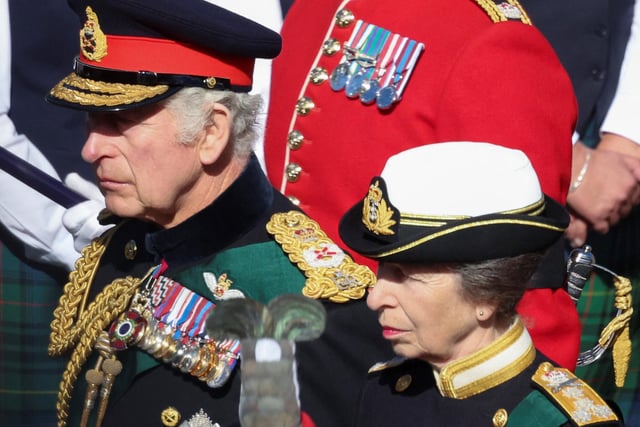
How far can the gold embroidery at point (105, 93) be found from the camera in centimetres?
305

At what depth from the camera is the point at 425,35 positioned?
3.57 meters

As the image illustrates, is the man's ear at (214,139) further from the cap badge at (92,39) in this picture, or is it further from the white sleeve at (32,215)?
the white sleeve at (32,215)

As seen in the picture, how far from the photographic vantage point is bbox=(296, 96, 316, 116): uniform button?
3740 millimetres

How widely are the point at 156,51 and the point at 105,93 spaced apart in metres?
0.15

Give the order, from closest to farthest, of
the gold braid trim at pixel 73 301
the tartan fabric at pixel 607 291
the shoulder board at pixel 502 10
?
the gold braid trim at pixel 73 301 → the shoulder board at pixel 502 10 → the tartan fabric at pixel 607 291

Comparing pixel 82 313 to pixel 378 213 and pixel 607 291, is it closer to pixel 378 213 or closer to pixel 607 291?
pixel 378 213

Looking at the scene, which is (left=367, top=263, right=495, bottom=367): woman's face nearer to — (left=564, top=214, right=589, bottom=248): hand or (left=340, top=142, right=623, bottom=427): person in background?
(left=340, top=142, right=623, bottom=427): person in background

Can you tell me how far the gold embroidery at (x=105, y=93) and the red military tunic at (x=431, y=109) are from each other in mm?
727

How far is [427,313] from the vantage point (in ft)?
8.81

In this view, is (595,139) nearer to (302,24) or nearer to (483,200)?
(302,24)

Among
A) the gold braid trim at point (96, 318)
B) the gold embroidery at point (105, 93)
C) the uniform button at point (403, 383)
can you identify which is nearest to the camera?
the uniform button at point (403, 383)

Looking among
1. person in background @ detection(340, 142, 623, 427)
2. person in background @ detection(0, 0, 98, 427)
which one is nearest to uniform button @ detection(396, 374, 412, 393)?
person in background @ detection(340, 142, 623, 427)

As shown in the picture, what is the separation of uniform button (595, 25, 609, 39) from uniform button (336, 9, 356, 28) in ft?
4.23

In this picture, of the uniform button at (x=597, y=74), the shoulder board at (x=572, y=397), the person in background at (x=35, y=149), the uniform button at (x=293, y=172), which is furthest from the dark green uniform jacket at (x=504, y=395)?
the uniform button at (x=597, y=74)
